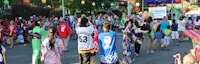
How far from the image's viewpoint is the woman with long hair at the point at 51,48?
8142 mm

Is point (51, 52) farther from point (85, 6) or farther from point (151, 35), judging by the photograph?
point (85, 6)

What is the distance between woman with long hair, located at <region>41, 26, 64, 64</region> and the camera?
8.14 metres

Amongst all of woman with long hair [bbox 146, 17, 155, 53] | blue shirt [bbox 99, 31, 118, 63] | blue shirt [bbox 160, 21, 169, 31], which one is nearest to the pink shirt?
blue shirt [bbox 99, 31, 118, 63]

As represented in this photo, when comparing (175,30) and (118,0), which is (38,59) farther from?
(118,0)

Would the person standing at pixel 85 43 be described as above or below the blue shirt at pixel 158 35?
above

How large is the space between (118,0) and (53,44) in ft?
107

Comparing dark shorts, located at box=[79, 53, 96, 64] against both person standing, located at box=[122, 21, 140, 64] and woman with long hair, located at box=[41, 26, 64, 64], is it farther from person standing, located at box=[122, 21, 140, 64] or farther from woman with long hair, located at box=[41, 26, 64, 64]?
person standing, located at box=[122, 21, 140, 64]

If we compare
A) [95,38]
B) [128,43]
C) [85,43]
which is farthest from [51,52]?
[128,43]

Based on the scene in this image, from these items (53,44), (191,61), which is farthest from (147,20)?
(191,61)

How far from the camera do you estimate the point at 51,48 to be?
27.1 feet

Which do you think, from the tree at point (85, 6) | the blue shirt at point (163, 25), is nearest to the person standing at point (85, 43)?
the blue shirt at point (163, 25)

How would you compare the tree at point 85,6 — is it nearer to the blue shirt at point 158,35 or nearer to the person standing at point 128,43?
the blue shirt at point 158,35

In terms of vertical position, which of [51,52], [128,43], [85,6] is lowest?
[85,6]

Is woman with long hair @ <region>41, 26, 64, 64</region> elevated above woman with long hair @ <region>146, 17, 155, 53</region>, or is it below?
above
